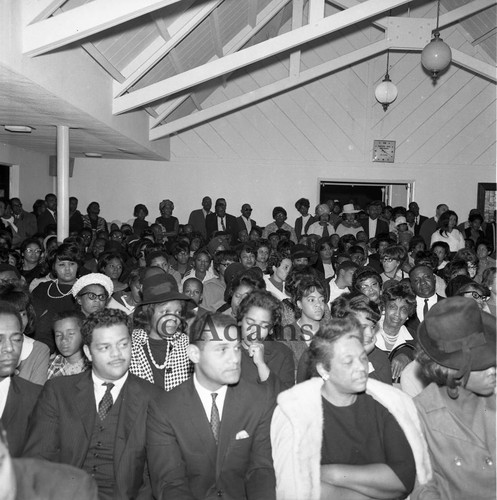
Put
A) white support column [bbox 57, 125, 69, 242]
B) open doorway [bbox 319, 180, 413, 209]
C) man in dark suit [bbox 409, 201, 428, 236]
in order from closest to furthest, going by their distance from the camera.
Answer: white support column [bbox 57, 125, 69, 242] → man in dark suit [bbox 409, 201, 428, 236] → open doorway [bbox 319, 180, 413, 209]

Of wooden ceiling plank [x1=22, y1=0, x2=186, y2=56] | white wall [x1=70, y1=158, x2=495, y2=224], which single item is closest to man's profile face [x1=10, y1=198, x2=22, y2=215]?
→ white wall [x1=70, y1=158, x2=495, y2=224]

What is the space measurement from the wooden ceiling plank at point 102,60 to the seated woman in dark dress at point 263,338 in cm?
351

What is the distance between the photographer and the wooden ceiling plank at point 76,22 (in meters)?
4.30

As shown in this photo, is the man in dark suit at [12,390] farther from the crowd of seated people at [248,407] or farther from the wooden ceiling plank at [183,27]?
the wooden ceiling plank at [183,27]

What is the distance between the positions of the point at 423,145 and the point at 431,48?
16.6 ft

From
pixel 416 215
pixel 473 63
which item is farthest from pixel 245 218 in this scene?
pixel 473 63

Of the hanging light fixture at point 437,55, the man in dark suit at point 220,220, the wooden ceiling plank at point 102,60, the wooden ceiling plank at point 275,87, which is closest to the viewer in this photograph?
the wooden ceiling plank at point 102,60

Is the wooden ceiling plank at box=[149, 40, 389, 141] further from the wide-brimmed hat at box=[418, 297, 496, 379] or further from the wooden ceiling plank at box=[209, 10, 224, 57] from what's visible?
the wide-brimmed hat at box=[418, 297, 496, 379]

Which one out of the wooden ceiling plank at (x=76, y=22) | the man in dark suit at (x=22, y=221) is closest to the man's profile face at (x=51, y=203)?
the man in dark suit at (x=22, y=221)

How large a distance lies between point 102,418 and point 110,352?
0.28 m

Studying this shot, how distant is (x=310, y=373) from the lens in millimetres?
2549

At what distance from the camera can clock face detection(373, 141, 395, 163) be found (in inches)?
458

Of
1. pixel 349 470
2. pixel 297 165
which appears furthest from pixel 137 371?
pixel 297 165

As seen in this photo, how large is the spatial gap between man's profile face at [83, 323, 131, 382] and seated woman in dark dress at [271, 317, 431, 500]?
71 centimetres
